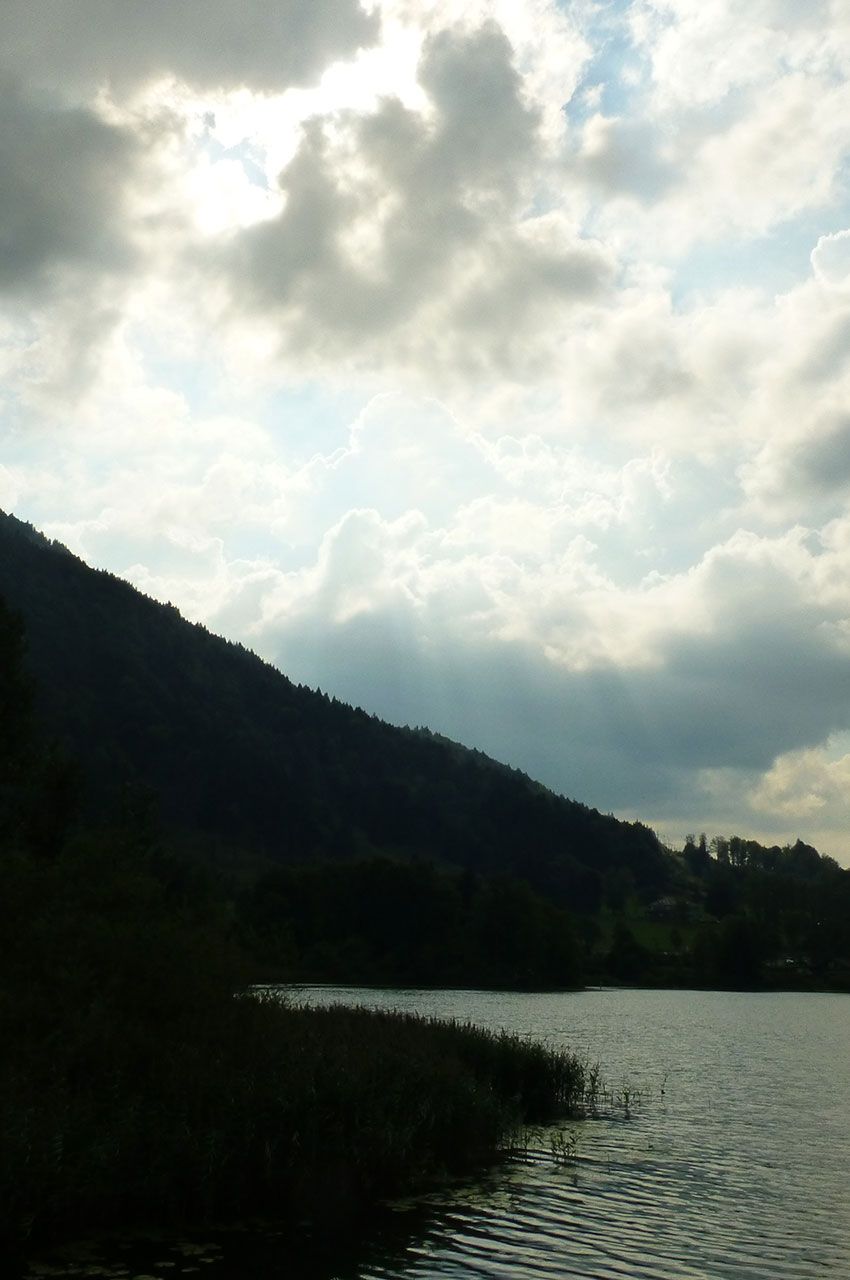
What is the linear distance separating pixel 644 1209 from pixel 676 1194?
91.4 inches

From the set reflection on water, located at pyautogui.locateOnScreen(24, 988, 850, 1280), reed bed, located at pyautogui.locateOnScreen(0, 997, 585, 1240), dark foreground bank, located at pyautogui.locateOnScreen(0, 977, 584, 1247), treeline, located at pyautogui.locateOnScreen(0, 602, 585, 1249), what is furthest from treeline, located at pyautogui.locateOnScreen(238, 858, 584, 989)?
dark foreground bank, located at pyautogui.locateOnScreen(0, 977, 584, 1247)

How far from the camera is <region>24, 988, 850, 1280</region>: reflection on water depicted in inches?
834

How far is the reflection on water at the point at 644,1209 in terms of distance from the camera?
21188 mm

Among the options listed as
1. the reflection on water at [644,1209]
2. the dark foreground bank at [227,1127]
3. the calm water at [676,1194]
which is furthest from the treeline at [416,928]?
the dark foreground bank at [227,1127]

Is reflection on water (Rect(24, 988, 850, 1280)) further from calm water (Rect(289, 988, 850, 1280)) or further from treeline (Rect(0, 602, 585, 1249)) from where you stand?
treeline (Rect(0, 602, 585, 1249))

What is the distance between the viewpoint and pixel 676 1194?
28312 mm

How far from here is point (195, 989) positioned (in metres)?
27.7

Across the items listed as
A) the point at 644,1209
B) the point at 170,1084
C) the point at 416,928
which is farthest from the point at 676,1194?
the point at 416,928

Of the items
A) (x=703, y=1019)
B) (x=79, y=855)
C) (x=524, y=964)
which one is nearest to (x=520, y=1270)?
(x=79, y=855)

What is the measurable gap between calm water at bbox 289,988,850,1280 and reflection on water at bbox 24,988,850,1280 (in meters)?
0.06

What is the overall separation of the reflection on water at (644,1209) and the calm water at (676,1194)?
6cm

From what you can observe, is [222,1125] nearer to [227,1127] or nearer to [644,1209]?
[227,1127]

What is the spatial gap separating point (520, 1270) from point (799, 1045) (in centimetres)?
6511

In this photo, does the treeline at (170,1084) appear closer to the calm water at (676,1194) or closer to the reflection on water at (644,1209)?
the reflection on water at (644,1209)
